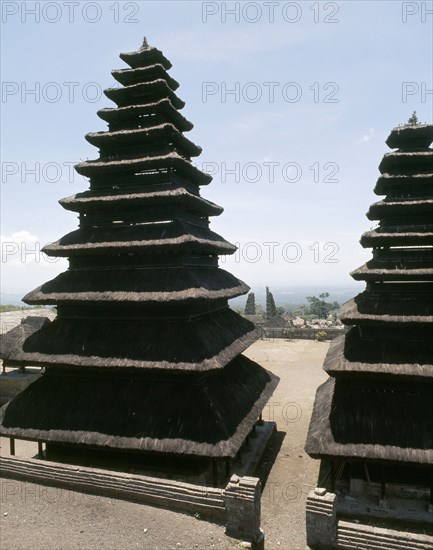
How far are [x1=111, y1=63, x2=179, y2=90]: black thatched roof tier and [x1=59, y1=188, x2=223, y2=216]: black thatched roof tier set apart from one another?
262 inches

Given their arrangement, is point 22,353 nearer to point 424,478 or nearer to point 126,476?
point 126,476

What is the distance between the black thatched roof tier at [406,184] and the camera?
16172mm

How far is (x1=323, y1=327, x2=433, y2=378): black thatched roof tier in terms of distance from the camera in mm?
13656

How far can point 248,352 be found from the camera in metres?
48.7

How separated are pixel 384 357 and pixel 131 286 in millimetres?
10647

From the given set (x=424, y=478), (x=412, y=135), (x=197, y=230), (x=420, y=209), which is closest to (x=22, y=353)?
(x=197, y=230)

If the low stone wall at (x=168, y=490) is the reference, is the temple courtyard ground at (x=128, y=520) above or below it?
below

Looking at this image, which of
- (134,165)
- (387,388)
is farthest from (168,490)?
(134,165)

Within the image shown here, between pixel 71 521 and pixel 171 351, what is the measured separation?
619 centimetres

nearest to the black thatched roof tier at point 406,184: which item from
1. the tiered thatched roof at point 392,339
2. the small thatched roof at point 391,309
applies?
the tiered thatched roof at point 392,339

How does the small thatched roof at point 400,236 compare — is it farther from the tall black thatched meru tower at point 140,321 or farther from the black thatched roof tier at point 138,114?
the black thatched roof tier at point 138,114

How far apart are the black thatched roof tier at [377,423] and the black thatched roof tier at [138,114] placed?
15530 mm

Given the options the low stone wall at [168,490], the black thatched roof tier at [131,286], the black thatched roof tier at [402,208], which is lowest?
the low stone wall at [168,490]

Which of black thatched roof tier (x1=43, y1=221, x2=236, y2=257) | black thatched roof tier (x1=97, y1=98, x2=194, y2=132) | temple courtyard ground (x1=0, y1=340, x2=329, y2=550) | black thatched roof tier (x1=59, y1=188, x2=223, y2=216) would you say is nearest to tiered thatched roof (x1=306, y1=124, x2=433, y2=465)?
temple courtyard ground (x1=0, y1=340, x2=329, y2=550)
